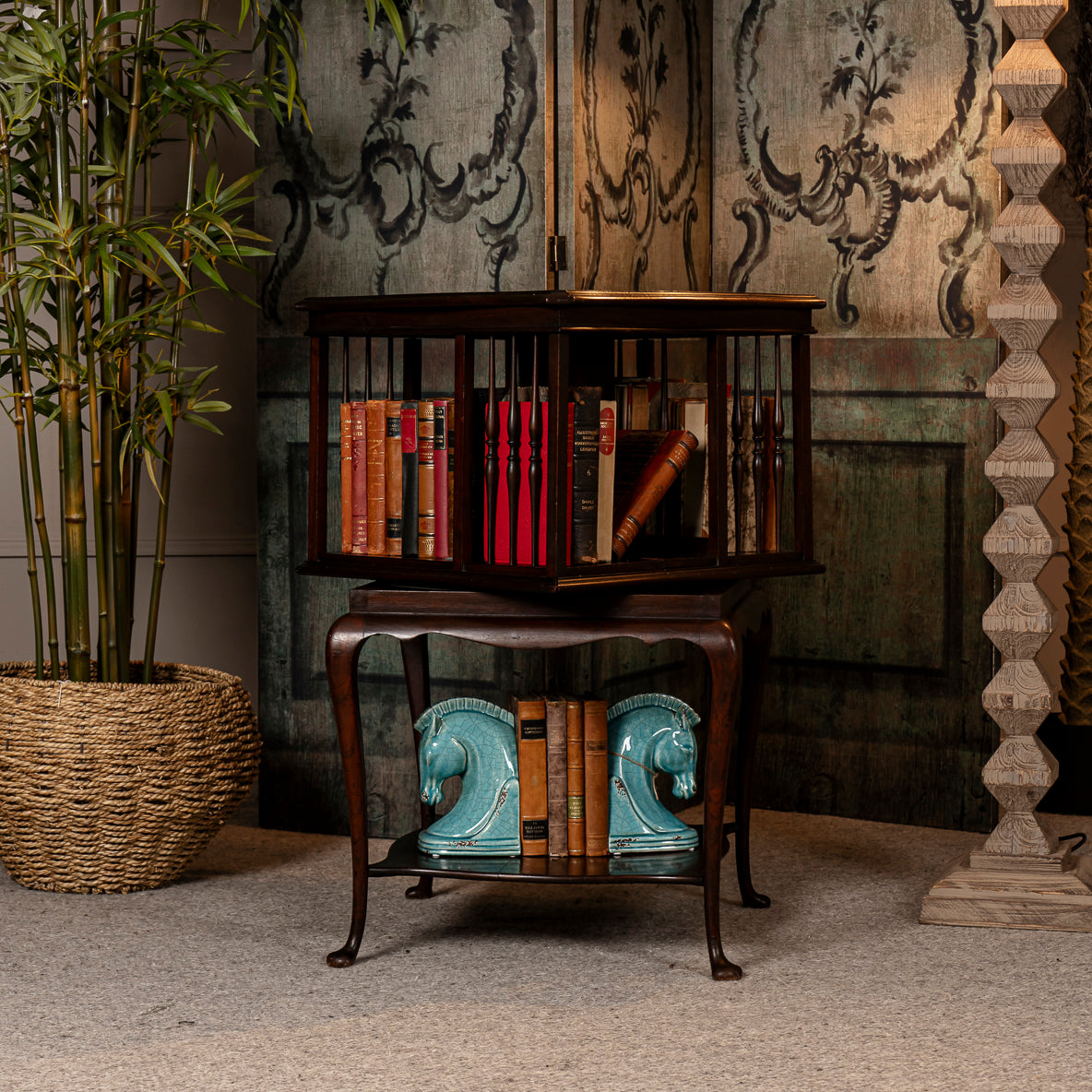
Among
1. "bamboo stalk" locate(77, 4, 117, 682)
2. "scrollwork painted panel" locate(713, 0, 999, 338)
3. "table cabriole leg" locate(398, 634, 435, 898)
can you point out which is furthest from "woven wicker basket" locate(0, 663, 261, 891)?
"scrollwork painted panel" locate(713, 0, 999, 338)

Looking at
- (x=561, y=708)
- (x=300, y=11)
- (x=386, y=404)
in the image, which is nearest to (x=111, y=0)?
(x=300, y=11)

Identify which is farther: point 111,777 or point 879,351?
point 879,351

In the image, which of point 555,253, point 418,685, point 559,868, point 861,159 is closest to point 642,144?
point 555,253

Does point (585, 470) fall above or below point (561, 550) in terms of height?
above

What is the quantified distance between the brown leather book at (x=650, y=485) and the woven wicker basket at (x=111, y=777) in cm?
98

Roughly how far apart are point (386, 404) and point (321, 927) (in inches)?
37.7

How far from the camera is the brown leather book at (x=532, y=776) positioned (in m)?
Result: 2.54

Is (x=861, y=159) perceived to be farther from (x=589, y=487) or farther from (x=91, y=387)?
(x=91, y=387)

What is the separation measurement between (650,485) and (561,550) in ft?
0.79

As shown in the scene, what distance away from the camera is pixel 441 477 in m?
2.47

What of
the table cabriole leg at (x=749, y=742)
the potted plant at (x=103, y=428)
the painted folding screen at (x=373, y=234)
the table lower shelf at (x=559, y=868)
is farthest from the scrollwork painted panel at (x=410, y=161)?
the table lower shelf at (x=559, y=868)

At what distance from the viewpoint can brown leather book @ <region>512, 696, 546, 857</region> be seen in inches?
100

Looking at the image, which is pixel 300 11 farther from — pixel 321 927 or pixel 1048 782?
pixel 1048 782

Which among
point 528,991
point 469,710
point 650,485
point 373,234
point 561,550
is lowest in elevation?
point 528,991
